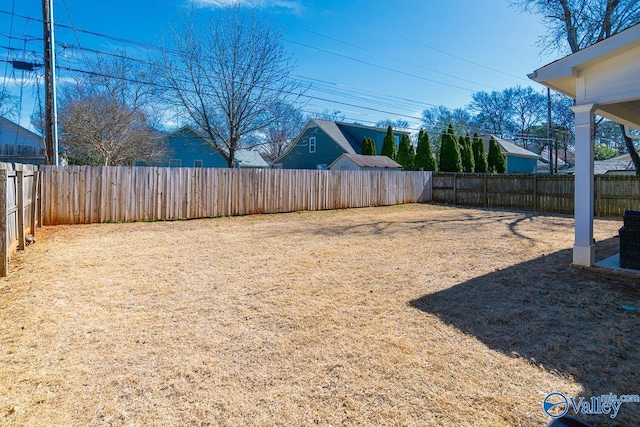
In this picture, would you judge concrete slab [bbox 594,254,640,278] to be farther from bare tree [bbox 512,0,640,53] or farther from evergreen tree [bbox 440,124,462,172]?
evergreen tree [bbox 440,124,462,172]

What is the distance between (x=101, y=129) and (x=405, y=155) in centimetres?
1803

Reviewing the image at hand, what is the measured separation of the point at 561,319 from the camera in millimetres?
3178

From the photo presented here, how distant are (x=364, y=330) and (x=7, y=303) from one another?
3497 mm

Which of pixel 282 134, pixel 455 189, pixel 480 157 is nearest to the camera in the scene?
pixel 455 189

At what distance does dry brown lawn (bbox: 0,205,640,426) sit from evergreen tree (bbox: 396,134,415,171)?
59.4ft

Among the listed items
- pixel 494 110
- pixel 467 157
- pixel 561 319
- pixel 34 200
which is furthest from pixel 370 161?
pixel 494 110

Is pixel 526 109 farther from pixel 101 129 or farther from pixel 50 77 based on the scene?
pixel 50 77

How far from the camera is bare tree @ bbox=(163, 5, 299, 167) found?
15.1 metres

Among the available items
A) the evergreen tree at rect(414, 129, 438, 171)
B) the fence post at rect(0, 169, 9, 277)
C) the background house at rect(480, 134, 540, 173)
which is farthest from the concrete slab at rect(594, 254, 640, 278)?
the background house at rect(480, 134, 540, 173)

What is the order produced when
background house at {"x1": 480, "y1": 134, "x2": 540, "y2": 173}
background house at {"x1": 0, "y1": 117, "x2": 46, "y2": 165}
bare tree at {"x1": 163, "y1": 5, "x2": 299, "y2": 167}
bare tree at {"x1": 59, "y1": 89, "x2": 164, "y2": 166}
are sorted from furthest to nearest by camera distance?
1. background house at {"x1": 480, "y1": 134, "x2": 540, "y2": 173}
2. bare tree at {"x1": 59, "y1": 89, "x2": 164, "y2": 166}
3. background house at {"x1": 0, "y1": 117, "x2": 46, "y2": 165}
4. bare tree at {"x1": 163, "y1": 5, "x2": 299, "y2": 167}

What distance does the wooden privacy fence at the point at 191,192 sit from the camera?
885 cm

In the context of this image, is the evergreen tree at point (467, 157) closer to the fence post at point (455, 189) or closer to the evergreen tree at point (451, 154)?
the evergreen tree at point (451, 154)

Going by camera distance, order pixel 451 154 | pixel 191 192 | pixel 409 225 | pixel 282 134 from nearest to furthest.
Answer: pixel 409 225
pixel 191 192
pixel 451 154
pixel 282 134

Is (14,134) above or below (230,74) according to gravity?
below
